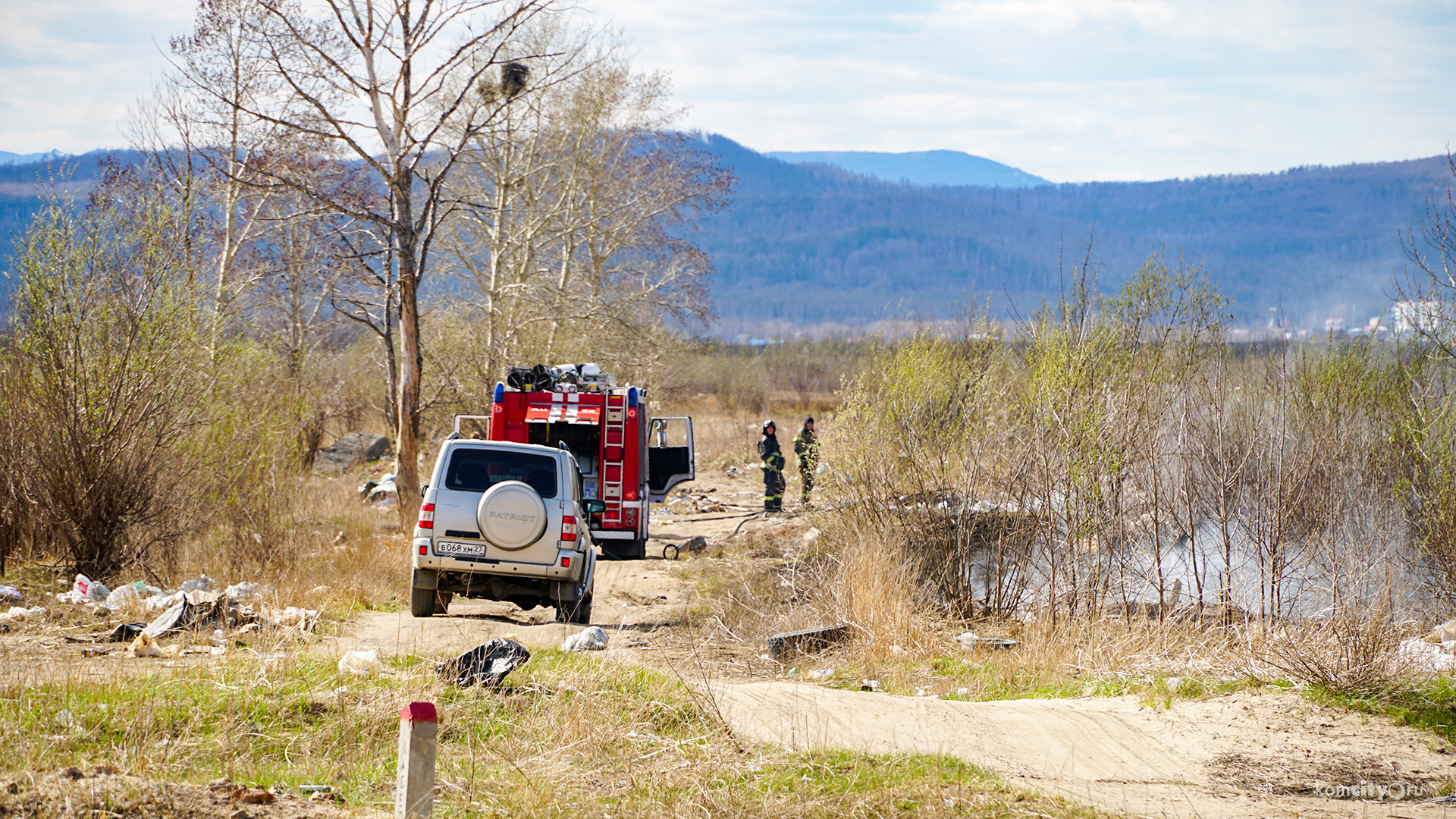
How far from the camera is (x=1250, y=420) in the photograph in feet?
41.9

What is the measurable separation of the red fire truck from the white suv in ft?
13.0

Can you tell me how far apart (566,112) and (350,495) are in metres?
12.0

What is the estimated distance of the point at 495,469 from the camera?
421 inches

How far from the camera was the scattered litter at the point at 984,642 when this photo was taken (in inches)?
424

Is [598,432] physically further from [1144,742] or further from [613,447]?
[1144,742]

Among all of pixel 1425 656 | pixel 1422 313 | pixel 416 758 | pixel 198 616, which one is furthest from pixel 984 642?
pixel 1422 313

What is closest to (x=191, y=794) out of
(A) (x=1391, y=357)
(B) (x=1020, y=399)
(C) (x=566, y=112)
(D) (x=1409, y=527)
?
(B) (x=1020, y=399)

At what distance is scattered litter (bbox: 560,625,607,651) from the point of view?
933 cm

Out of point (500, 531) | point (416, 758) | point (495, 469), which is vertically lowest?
point (500, 531)

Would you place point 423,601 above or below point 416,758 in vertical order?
below

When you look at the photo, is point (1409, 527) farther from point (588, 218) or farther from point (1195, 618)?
point (588, 218)

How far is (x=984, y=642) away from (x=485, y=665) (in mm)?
5917

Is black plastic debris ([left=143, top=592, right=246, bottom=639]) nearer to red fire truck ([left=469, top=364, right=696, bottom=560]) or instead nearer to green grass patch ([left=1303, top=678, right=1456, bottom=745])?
red fire truck ([left=469, top=364, right=696, bottom=560])

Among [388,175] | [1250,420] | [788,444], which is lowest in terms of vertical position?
[788,444]
